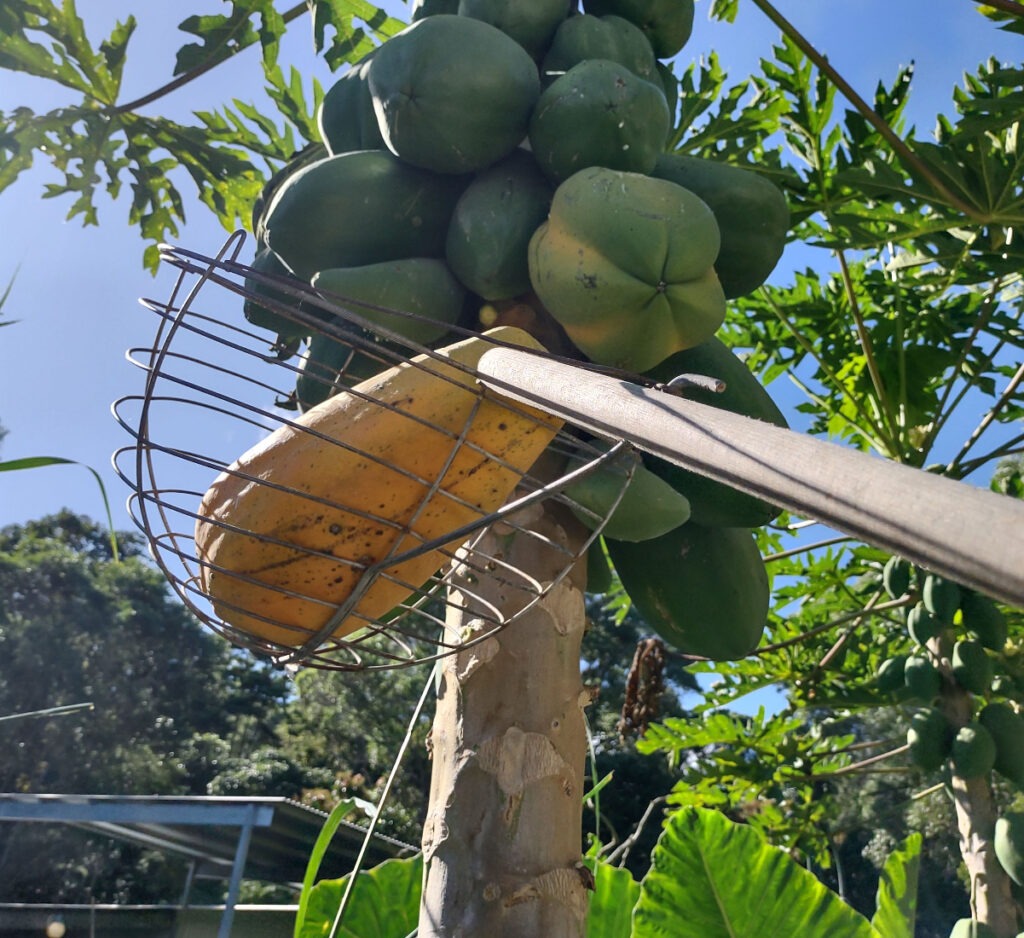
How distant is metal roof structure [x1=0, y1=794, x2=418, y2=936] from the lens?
604 centimetres

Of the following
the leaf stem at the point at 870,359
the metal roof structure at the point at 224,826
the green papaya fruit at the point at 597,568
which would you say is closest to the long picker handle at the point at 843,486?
the green papaya fruit at the point at 597,568

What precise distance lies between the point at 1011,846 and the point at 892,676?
2.06ft

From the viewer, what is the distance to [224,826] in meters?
7.66

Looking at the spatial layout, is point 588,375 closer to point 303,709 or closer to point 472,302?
point 472,302

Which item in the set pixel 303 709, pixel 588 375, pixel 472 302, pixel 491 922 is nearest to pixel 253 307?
pixel 472 302

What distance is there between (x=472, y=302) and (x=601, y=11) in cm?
58

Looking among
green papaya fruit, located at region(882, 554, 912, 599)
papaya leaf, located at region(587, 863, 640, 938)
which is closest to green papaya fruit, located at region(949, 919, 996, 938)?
green papaya fruit, located at region(882, 554, 912, 599)

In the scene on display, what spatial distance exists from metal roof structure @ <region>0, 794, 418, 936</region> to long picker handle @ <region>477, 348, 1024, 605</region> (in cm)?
471

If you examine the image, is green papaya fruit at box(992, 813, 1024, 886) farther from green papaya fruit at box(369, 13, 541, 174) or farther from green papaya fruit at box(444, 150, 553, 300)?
green papaya fruit at box(369, 13, 541, 174)

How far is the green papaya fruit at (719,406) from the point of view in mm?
1252

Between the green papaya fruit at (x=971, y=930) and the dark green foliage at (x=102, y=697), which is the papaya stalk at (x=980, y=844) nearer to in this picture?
the green papaya fruit at (x=971, y=930)

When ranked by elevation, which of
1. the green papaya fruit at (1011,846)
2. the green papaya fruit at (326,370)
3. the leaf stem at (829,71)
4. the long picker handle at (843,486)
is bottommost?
the long picker handle at (843,486)

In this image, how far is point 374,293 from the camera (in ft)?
3.84

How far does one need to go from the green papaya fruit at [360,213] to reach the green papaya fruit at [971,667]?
2.19m
